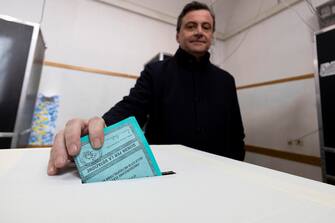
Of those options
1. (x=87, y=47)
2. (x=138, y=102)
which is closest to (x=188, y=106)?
(x=138, y=102)

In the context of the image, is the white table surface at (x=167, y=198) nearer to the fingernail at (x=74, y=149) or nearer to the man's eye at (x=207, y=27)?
the fingernail at (x=74, y=149)

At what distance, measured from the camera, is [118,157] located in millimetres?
299

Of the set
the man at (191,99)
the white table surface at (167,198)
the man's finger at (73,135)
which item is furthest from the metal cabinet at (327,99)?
the man's finger at (73,135)

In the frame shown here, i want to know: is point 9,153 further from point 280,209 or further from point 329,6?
point 329,6

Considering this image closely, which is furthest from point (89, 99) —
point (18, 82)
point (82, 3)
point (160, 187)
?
point (160, 187)

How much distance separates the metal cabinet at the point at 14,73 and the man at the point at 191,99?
745 millimetres

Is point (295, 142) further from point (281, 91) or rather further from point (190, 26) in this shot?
point (190, 26)

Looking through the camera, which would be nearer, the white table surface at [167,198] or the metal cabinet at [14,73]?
the white table surface at [167,198]

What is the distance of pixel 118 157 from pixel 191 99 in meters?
0.66

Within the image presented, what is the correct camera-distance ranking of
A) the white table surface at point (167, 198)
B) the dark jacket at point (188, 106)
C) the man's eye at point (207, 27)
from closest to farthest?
the white table surface at point (167, 198) → the dark jacket at point (188, 106) → the man's eye at point (207, 27)

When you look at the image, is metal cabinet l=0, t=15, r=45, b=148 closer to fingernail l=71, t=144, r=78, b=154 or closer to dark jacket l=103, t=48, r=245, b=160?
dark jacket l=103, t=48, r=245, b=160

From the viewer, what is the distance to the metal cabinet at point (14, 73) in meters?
1.03

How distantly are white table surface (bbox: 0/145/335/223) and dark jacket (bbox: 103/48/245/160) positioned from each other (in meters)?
0.53

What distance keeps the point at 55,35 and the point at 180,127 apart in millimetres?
1503
